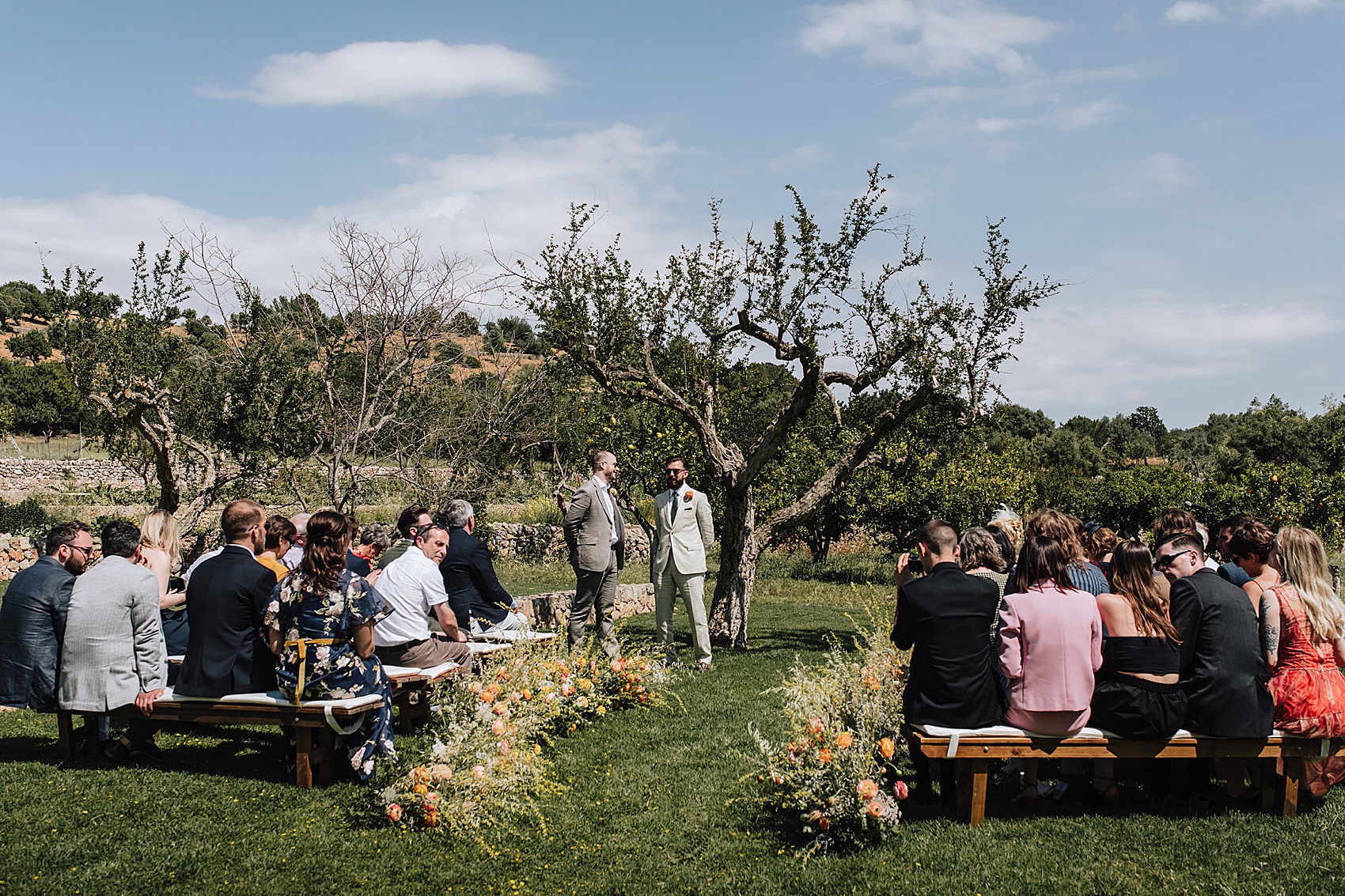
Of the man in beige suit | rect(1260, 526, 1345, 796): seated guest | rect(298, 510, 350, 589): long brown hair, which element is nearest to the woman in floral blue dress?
rect(298, 510, 350, 589): long brown hair

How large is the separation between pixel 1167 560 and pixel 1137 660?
108 cm

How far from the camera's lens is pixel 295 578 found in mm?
5082

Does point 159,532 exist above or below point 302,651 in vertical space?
above

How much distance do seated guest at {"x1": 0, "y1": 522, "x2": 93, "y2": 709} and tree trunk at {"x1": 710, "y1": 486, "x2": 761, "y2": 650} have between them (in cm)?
684

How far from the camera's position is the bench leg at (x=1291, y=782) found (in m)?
4.79

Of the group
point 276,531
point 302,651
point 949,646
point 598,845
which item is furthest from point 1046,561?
point 276,531

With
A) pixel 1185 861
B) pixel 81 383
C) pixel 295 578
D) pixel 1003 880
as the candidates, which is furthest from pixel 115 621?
pixel 81 383

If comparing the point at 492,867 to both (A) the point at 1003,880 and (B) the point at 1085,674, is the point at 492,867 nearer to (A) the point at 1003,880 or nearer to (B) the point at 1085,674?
(A) the point at 1003,880

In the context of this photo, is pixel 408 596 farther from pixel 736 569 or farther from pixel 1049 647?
pixel 736 569

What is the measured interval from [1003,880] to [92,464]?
35601 millimetres

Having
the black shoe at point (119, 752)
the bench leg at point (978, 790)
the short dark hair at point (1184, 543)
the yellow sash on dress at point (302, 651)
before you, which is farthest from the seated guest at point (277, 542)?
the short dark hair at point (1184, 543)

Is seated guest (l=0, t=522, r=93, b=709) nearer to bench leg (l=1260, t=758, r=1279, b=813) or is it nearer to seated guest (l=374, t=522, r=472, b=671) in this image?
seated guest (l=374, t=522, r=472, b=671)

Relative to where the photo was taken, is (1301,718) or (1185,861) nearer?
(1185,861)

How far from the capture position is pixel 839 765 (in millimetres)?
4418
